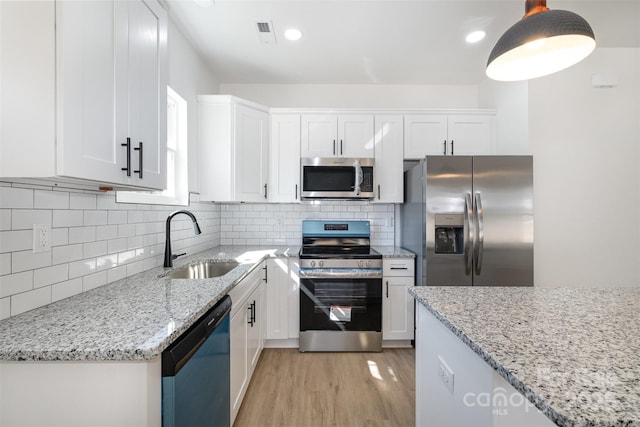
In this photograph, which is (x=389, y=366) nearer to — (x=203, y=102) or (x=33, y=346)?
(x=33, y=346)

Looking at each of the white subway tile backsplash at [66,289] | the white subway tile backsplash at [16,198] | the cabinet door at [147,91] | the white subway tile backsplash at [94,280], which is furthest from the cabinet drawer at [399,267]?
the white subway tile backsplash at [16,198]

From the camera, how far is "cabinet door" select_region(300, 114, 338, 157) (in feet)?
10.2

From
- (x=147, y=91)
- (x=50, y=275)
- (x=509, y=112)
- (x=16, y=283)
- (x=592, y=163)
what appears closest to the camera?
(x=16, y=283)

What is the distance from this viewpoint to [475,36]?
2.44 meters

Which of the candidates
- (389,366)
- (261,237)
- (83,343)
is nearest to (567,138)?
(389,366)

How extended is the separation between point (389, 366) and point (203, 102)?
9.48 ft

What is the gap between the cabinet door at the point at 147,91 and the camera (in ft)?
4.24

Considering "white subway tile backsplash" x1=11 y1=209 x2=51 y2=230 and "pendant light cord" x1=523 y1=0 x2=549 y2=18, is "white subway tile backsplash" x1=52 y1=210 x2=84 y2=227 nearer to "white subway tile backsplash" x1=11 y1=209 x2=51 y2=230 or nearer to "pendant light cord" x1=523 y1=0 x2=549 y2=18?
"white subway tile backsplash" x1=11 y1=209 x2=51 y2=230

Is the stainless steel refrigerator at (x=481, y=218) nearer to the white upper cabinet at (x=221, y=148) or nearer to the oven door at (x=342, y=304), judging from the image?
the oven door at (x=342, y=304)

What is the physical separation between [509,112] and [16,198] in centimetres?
361

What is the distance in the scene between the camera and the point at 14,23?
0.92 meters

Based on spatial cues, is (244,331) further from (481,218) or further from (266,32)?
(266,32)

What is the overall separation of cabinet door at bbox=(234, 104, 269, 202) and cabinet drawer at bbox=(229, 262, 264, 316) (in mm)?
841

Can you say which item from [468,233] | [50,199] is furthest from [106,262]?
[468,233]
